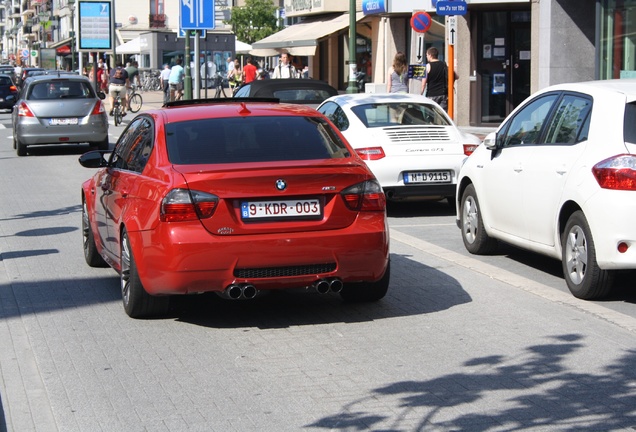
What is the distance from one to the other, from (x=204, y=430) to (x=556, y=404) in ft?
5.72

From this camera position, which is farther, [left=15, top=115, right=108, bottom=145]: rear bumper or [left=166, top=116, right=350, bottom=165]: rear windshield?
[left=15, top=115, right=108, bottom=145]: rear bumper

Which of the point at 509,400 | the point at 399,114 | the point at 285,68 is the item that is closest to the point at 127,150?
the point at 509,400

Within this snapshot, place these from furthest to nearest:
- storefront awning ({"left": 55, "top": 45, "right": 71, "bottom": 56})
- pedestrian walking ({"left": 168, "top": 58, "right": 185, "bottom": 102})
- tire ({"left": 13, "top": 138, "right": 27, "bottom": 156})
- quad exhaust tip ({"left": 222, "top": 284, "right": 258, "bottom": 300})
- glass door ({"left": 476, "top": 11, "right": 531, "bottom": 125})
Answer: storefront awning ({"left": 55, "top": 45, "right": 71, "bottom": 56}) → pedestrian walking ({"left": 168, "top": 58, "right": 185, "bottom": 102}) → glass door ({"left": 476, "top": 11, "right": 531, "bottom": 125}) → tire ({"left": 13, "top": 138, "right": 27, "bottom": 156}) → quad exhaust tip ({"left": 222, "top": 284, "right": 258, "bottom": 300})

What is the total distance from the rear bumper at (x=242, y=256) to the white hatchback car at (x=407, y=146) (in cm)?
588

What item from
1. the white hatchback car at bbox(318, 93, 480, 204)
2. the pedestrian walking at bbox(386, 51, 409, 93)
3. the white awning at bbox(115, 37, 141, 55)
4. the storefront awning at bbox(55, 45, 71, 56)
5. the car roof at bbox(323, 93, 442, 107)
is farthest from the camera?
the storefront awning at bbox(55, 45, 71, 56)

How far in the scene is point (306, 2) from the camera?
4412 cm

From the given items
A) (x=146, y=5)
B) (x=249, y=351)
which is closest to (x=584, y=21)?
(x=249, y=351)

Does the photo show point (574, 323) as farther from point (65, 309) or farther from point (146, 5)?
point (146, 5)

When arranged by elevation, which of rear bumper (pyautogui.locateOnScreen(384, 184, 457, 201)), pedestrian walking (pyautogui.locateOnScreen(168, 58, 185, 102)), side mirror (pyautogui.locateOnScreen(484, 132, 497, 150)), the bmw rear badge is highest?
pedestrian walking (pyautogui.locateOnScreen(168, 58, 185, 102))

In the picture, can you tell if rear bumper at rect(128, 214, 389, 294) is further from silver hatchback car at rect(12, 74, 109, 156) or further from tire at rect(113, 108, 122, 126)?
tire at rect(113, 108, 122, 126)

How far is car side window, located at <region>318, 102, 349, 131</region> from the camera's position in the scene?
1444cm

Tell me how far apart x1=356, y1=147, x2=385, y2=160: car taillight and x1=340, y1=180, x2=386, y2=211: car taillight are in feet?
19.1

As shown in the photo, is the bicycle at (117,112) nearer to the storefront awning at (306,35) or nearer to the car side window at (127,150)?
the storefront awning at (306,35)

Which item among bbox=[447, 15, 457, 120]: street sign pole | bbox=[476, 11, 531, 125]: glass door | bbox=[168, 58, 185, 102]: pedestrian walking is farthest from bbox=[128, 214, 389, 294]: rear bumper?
bbox=[168, 58, 185, 102]: pedestrian walking
